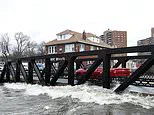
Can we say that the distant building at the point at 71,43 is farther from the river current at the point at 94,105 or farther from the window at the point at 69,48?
the river current at the point at 94,105

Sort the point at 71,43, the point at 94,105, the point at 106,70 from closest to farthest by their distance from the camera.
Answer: the point at 94,105 → the point at 106,70 → the point at 71,43

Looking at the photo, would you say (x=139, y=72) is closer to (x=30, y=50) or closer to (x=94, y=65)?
(x=94, y=65)

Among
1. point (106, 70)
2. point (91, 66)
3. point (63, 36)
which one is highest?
point (63, 36)

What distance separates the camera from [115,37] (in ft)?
483

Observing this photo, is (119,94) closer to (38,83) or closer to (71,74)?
(71,74)

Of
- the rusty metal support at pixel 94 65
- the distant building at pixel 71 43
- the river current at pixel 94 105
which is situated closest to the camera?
the river current at pixel 94 105

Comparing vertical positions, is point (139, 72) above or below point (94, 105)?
above

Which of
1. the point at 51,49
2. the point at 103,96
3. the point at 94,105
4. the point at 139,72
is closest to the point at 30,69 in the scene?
the point at 103,96

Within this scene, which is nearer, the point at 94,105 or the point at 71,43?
the point at 94,105

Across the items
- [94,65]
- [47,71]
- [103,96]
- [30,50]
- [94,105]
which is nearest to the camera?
[94,105]

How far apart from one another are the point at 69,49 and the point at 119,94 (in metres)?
62.0

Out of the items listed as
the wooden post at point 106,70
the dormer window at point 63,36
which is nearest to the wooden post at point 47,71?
the wooden post at point 106,70

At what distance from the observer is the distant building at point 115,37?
146 meters

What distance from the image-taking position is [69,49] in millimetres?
75125
